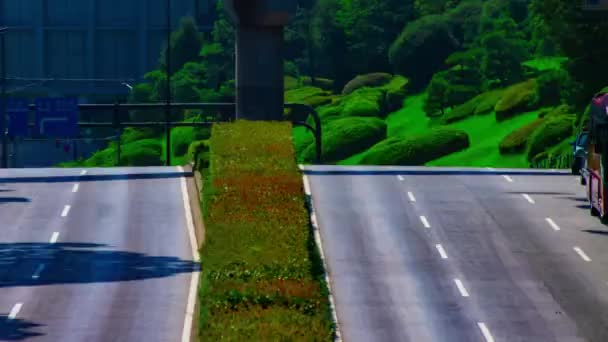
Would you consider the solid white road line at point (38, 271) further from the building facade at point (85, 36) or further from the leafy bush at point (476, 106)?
the building facade at point (85, 36)

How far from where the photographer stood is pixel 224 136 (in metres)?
56.5

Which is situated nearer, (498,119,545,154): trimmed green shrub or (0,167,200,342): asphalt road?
(0,167,200,342): asphalt road

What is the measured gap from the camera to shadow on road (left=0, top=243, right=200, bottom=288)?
4012 centimetres

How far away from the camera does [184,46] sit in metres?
155

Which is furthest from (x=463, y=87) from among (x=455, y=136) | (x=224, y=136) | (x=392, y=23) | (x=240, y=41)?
(x=224, y=136)

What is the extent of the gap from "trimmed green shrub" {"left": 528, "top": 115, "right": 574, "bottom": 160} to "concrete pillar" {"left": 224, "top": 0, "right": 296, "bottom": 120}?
87.6 feet

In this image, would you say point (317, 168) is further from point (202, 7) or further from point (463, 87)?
point (202, 7)

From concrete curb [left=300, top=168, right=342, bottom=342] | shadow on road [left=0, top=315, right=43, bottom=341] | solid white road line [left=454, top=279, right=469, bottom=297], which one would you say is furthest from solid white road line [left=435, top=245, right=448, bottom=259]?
shadow on road [left=0, top=315, right=43, bottom=341]

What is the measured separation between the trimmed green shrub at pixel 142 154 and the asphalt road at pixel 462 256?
224 feet

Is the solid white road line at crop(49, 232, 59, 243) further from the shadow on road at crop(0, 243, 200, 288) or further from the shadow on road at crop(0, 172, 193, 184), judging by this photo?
the shadow on road at crop(0, 172, 193, 184)

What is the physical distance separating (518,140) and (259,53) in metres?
32.6

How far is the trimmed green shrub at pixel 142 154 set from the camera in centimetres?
13025

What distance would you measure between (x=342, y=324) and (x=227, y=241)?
10.8 feet

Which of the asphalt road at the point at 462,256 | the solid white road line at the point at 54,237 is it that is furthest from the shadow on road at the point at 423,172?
the solid white road line at the point at 54,237
